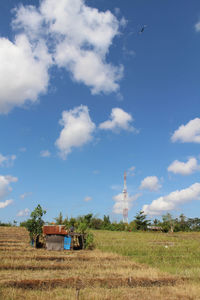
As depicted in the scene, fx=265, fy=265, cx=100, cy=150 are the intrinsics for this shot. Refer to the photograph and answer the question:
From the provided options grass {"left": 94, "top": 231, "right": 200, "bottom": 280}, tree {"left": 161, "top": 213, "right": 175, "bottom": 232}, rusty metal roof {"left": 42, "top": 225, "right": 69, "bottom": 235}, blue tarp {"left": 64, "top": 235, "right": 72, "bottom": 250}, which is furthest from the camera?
tree {"left": 161, "top": 213, "right": 175, "bottom": 232}

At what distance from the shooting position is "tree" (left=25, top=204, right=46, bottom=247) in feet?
63.1

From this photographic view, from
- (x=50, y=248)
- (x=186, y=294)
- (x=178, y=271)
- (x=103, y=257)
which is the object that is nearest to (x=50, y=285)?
(x=186, y=294)

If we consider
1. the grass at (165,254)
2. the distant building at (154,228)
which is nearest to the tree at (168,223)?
the distant building at (154,228)

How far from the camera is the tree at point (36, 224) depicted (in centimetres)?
→ 1923

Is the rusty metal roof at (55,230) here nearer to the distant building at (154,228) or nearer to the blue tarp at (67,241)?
the blue tarp at (67,241)

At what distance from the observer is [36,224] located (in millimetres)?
19641

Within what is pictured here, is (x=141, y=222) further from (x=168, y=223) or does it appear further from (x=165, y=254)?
(x=165, y=254)

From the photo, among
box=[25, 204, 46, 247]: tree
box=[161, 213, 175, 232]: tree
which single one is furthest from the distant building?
box=[25, 204, 46, 247]: tree

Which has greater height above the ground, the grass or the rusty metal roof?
the rusty metal roof

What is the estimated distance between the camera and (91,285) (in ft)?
27.4

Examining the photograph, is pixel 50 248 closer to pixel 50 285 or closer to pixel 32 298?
pixel 50 285

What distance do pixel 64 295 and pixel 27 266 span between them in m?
4.31

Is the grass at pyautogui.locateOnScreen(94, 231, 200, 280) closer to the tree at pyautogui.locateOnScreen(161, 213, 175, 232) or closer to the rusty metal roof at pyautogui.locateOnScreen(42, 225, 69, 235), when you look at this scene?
the rusty metal roof at pyautogui.locateOnScreen(42, 225, 69, 235)

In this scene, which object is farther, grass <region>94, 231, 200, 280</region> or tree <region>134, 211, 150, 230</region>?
tree <region>134, 211, 150, 230</region>
